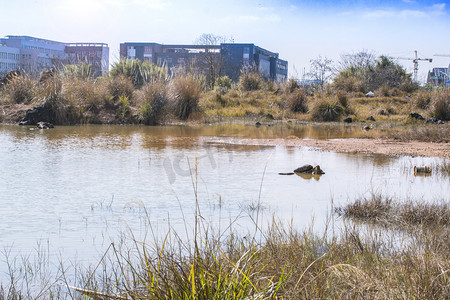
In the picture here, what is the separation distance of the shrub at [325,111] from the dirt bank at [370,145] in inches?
366

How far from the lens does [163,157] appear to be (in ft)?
35.9

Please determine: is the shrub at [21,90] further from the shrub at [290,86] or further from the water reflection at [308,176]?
the water reflection at [308,176]

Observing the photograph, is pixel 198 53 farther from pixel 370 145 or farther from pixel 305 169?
pixel 305 169

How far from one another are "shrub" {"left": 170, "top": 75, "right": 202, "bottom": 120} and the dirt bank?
24.7 ft

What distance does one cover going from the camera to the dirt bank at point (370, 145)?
12500 millimetres

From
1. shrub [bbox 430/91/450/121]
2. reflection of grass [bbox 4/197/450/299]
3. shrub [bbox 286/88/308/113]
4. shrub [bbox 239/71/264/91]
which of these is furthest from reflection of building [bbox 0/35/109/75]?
reflection of grass [bbox 4/197/450/299]

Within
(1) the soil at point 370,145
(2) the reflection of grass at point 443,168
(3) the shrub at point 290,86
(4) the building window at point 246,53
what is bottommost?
(2) the reflection of grass at point 443,168

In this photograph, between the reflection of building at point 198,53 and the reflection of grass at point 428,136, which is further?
the reflection of building at point 198,53

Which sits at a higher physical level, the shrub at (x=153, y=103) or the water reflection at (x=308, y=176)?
the shrub at (x=153, y=103)

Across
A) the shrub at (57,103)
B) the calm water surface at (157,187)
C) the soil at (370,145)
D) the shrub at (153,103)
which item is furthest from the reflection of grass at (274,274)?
the shrub at (153,103)

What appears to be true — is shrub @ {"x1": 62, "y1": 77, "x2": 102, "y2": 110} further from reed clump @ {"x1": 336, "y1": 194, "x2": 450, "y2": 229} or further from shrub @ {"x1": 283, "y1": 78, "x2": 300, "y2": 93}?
reed clump @ {"x1": 336, "y1": 194, "x2": 450, "y2": 229}

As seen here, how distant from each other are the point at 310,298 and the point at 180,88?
64.1 feet

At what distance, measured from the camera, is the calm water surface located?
5270 mm

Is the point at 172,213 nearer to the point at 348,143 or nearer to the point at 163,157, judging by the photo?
the point at 163,157
